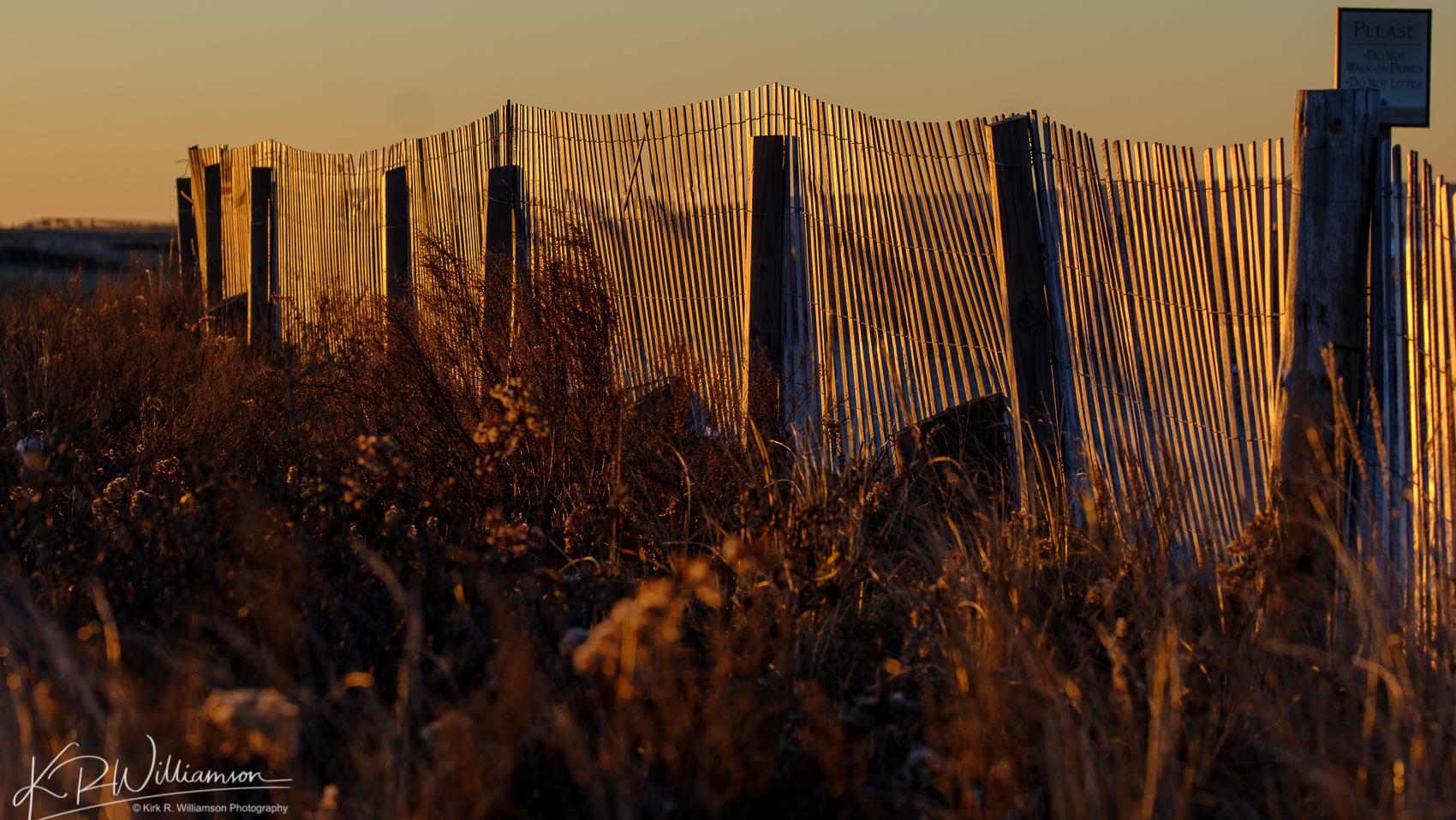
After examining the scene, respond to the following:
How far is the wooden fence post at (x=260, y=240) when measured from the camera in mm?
10906

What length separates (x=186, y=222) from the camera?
1435cm

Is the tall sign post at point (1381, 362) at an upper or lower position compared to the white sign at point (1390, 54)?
lower

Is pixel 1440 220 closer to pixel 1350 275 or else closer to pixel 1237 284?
pixel 1350 275

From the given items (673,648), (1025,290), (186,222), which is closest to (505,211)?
(1025,290)

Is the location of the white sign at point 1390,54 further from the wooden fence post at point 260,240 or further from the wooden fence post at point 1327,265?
the wooden fence post at point 260,240

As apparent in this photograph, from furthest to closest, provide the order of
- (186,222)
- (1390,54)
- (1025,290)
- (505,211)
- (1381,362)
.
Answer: (186,222) → (505,211) → (1390,54) → (1025,290) → (1381,362)

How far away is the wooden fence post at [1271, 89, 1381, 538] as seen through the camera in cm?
287

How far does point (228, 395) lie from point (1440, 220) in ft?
15.1

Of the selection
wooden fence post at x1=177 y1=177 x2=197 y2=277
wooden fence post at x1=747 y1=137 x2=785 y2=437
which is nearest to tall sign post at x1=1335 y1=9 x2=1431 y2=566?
wooden fence post at x1=747 y1=137 x2=785 y2=437

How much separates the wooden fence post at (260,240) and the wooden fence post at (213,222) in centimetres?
166

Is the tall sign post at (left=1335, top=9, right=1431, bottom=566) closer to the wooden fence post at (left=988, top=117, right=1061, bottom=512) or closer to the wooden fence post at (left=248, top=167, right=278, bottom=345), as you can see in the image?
the wooden fence post at (left=988, top=117, right=1061, bottom=512)

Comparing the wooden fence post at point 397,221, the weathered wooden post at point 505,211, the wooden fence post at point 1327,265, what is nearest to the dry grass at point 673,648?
the wooden fence post at point 1327,265

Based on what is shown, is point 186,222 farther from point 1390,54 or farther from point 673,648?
point 673,648

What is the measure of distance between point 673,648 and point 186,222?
14.1 meters
